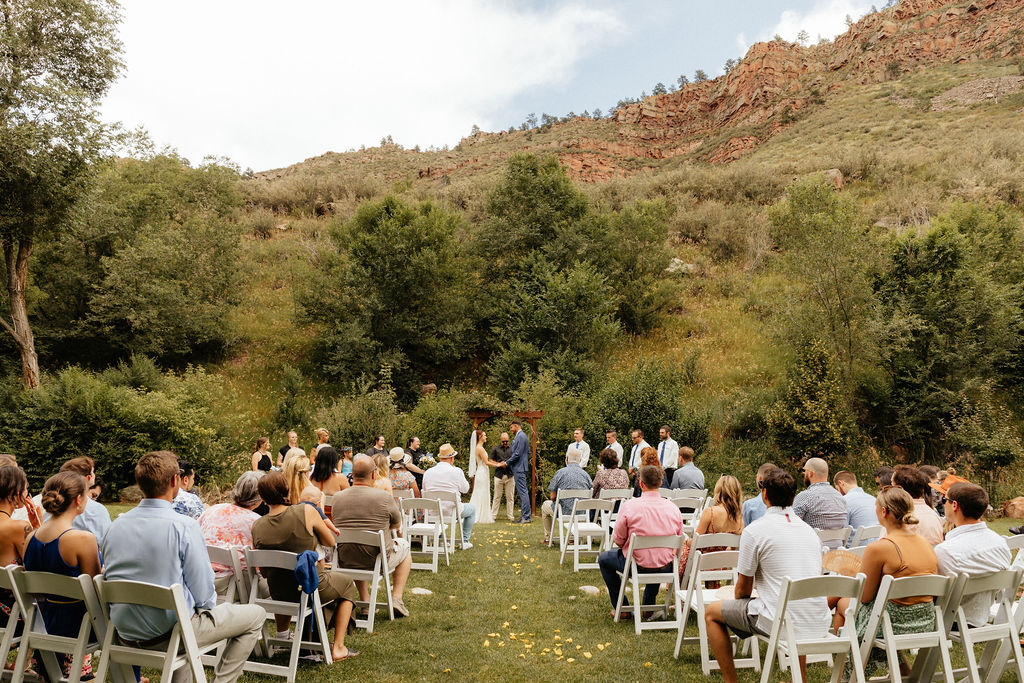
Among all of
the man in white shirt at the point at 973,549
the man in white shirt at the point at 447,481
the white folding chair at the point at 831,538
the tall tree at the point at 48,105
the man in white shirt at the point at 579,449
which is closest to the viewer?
the man in white shirt at the point at 973,549

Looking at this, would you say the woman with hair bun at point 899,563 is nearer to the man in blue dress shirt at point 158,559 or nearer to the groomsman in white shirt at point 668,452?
the man in blue dress shirt at point 158,559

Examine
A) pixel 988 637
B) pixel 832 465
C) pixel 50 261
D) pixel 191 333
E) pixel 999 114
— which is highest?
pixel 999 114

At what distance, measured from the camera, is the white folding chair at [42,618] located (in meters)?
3.70

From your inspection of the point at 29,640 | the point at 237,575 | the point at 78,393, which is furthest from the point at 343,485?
the point at 78,393

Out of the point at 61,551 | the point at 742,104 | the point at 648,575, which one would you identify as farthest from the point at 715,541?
the point at 742,104

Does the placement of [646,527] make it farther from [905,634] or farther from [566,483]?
[566,483]

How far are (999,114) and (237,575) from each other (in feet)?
190

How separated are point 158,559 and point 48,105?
822 inches

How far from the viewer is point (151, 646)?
150 inches

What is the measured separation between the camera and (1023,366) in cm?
2133

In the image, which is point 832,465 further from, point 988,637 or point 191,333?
point 191,333

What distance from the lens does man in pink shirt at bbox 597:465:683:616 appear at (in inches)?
247

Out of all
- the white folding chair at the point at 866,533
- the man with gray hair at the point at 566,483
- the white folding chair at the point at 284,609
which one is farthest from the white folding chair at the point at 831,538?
the white folding chair at the point at 284,609

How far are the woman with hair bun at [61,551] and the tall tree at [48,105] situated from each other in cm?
1917
